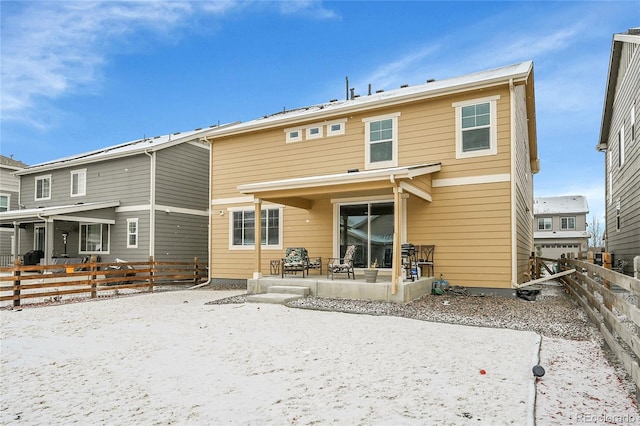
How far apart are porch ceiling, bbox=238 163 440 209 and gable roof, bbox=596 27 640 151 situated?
6939 millimetres

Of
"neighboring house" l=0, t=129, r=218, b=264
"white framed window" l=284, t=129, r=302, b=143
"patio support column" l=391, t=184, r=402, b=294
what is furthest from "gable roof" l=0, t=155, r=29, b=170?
"patio support column" l=391, t=184, r=402, b=294

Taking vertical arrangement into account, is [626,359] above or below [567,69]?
below

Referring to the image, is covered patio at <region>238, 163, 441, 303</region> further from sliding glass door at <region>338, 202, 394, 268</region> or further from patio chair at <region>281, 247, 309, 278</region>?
patio chair at <region>281, 247, 309, 278</region>

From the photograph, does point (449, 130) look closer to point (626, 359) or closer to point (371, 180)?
point (371, 180)

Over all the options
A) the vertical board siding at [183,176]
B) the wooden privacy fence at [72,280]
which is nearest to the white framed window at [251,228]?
the wooden privacy fence at [72,280]

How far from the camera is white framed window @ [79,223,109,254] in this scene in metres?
16.3

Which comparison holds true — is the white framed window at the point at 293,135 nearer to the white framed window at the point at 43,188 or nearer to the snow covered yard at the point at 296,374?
the snow covered yard at the point at 296,374

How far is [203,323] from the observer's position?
6.91 m

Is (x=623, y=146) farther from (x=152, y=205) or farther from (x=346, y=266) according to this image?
(x=152, y=205)

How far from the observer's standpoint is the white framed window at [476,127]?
9.60 metres

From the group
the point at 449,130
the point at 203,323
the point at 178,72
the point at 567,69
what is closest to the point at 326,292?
the point at 203,323

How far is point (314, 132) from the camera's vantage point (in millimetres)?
12102

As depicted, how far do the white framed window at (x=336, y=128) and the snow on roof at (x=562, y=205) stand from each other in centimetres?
3089

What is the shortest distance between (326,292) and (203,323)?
10.4 feet
